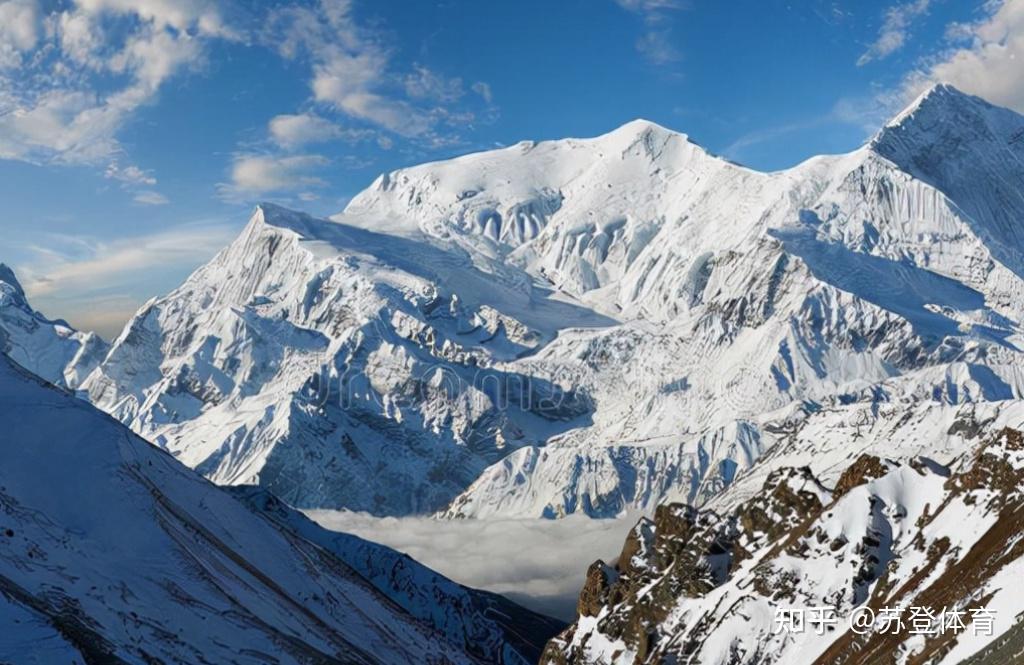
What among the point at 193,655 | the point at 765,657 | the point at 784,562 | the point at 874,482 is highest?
the point at 874,482

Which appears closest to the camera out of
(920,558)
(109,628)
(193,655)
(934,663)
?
(934,663)

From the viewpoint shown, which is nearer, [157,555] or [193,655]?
[193,655]

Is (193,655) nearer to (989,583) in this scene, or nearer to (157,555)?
(157,555)

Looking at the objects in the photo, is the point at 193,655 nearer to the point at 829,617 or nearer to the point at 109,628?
the point at 109,628

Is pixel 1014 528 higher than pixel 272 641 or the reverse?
higher

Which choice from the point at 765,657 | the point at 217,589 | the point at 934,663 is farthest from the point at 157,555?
the point at 934,663

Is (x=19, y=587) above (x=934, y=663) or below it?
below

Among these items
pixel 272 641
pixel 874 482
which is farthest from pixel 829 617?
pixel 272 641

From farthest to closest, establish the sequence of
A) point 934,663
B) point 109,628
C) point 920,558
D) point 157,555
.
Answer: point 157,555
point 920,558
point 109,628
point 934,663

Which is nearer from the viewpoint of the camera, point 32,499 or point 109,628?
point 109,628
